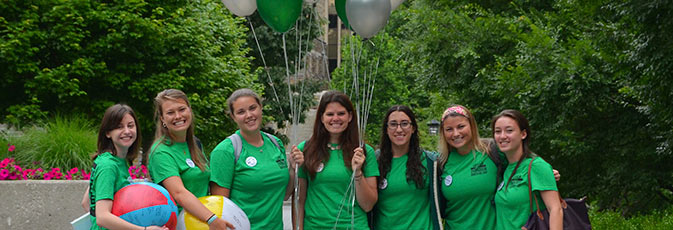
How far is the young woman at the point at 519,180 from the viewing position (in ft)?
14.8

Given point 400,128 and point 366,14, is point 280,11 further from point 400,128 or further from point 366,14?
point 400,128

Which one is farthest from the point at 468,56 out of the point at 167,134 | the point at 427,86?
the point at 167,134

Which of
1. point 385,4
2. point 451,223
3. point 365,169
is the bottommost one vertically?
point 451,223

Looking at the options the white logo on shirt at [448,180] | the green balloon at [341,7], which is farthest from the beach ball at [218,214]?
the green balloon at [341,7]

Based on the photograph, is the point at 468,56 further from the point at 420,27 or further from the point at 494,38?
the point at 420,27

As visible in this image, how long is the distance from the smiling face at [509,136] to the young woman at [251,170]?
137 cm

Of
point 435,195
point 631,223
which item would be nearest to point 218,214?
point 435,195

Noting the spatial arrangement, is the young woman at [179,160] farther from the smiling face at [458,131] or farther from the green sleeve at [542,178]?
the green sleeve at [542,178]

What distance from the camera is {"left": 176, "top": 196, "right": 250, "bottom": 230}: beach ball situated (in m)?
4.36

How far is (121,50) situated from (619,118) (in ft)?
33.8

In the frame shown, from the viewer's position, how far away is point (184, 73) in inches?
664

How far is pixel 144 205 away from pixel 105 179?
0.27 metres

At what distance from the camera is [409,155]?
5.04 metres

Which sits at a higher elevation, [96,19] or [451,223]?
[96,19]
